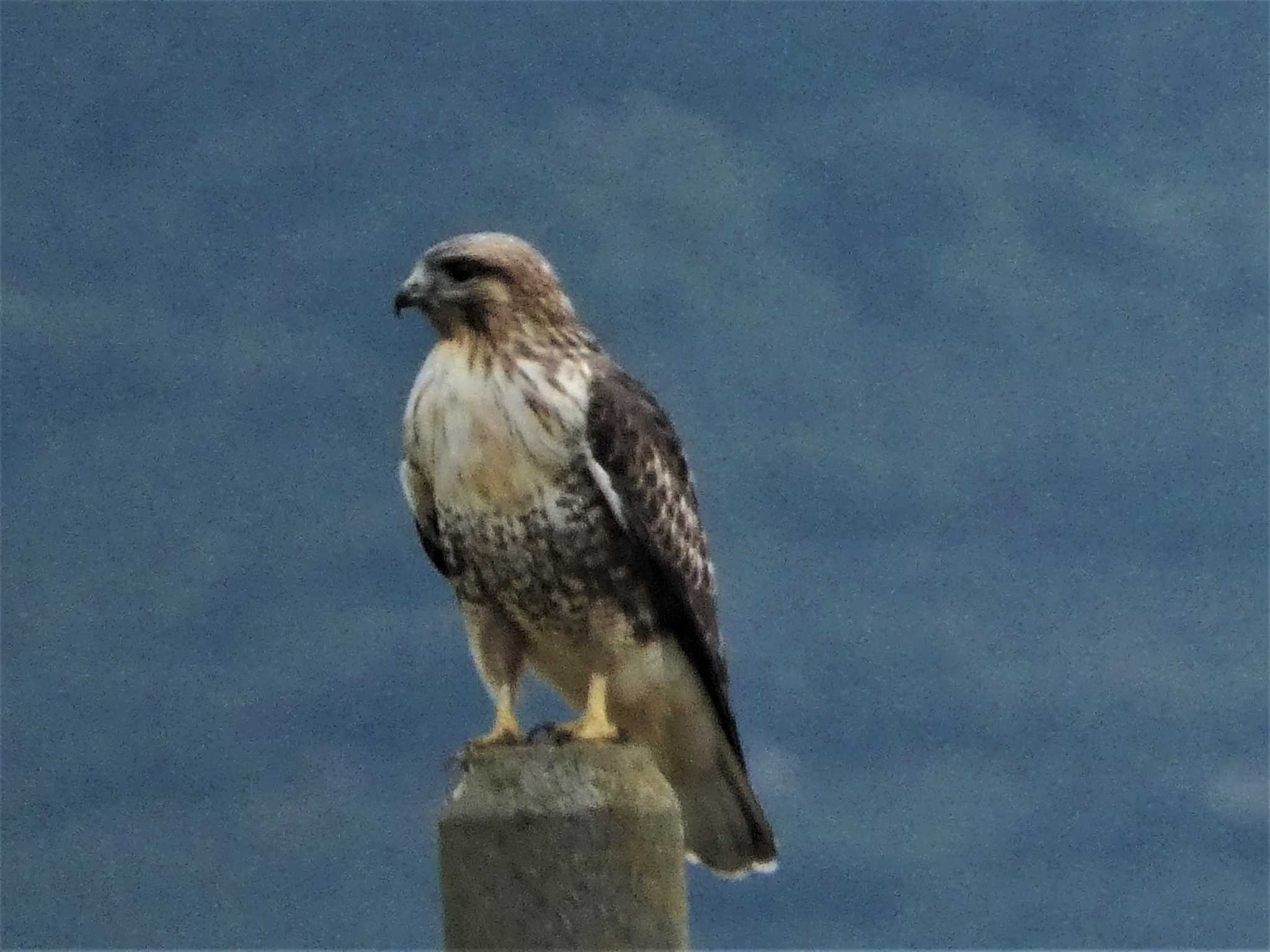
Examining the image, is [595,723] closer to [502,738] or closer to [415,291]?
[502,738]

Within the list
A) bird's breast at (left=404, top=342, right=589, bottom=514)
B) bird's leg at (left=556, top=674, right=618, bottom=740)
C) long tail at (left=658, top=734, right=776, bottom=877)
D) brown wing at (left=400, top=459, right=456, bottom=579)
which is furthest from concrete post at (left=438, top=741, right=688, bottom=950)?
long tail at (left=658, top=734, right=776, bottom=877)

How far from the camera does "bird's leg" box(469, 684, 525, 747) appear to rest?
7.97 metres

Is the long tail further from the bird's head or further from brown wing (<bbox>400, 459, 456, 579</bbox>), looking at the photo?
the bird's head

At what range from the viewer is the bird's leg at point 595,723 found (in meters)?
7.89

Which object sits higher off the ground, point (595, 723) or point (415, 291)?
point (415, 291)

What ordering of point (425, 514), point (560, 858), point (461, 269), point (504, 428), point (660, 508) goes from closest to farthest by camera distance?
point (560, 858)
point (504, 428)
point (461, 269)
point (660, 508)
point (425, 514)

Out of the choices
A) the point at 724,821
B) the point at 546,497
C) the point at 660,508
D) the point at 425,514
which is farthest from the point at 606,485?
the point at 724,821

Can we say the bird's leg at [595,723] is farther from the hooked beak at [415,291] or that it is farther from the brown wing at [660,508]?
the hooked beak at [415,291]

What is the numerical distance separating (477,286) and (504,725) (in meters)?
1.56

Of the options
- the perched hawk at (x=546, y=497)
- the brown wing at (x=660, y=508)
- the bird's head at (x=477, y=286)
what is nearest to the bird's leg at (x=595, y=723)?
the perched hawk at (x=546, y=497)

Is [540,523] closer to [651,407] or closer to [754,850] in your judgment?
[651,407]

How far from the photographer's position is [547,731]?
7.95 meters

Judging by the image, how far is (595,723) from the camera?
7.98m

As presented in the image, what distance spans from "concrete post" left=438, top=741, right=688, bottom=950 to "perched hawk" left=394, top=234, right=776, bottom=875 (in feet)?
2.27
